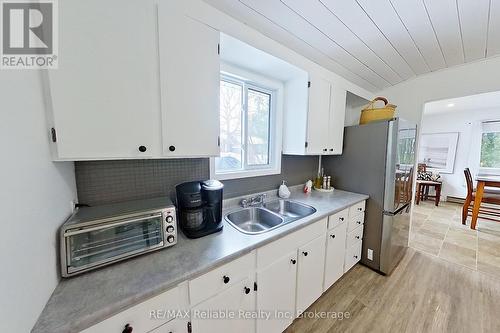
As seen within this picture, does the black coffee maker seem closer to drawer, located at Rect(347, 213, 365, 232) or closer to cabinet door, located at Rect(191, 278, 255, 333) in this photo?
cabinet door, located at Rect(191, 278, 255, 333)

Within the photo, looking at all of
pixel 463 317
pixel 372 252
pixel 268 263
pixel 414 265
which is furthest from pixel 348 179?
pixel 268 263

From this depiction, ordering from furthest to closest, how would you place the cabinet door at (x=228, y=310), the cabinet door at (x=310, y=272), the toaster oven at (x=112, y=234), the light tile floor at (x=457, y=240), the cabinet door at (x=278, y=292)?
the light tile floor at (x=457, y=240), the cabinet door at (x=310, y=272), the cabinet door at (x=278, y=292), the cabinet door at (x=228, y=310), the toaster oven at (x=112, y=234)

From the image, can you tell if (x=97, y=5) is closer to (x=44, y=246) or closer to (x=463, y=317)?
(x=44, y=246)

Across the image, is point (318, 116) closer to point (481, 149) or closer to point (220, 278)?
point (220, 278)

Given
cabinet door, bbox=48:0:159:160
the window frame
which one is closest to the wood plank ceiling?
cabinet door, bbox=48:0:159:160

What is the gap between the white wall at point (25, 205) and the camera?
0.48 m

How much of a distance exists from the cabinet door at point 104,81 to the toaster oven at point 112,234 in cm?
29

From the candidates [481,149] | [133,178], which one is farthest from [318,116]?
[481,149]

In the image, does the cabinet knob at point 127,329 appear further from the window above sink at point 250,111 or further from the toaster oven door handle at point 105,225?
the window above sink at point 250,111

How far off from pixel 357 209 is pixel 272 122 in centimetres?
132

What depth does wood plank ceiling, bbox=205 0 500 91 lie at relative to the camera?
1.23 m

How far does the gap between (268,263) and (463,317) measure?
184cm

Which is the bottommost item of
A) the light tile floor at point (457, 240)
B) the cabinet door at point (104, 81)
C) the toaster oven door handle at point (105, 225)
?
the light tile floor at point (457, 240)

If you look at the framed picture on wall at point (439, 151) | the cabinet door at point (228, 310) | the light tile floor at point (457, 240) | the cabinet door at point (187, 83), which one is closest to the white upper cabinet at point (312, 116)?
the cabinet door at point (187, 83)
